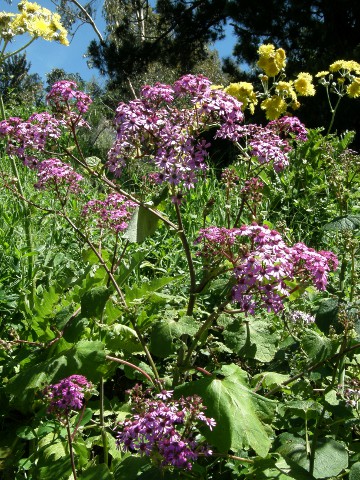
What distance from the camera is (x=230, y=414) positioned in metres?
1.56

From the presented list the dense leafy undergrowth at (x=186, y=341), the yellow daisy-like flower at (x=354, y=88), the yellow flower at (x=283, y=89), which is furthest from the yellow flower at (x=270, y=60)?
the dense leafy undergrowth at (x=186, y=341)

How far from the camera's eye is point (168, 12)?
13000 mm

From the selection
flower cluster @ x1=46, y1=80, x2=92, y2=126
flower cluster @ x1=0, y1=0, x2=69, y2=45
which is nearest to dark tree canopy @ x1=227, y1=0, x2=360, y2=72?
flower cluster @ x1=0, y1=0, x2=69, y2=45

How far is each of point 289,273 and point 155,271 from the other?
2.12 meters

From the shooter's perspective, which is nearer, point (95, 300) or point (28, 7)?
point (95, 300)

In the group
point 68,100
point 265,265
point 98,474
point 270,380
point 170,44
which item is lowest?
point 98,474

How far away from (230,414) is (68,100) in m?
1.16

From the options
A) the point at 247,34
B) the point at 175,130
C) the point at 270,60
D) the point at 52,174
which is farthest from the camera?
the point at 247,34

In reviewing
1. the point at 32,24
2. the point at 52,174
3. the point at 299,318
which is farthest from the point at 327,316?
the point at 32,24

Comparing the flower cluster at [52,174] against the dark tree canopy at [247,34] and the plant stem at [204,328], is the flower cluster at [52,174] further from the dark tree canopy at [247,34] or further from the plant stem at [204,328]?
the dark tree canopy at [247,34]

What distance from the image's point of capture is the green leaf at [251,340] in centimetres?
182

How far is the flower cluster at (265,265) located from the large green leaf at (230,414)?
0.22 metres

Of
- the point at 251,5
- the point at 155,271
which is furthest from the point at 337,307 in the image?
the point at 251,5

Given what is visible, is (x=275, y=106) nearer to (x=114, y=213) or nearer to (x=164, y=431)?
(x=114, y=213)
